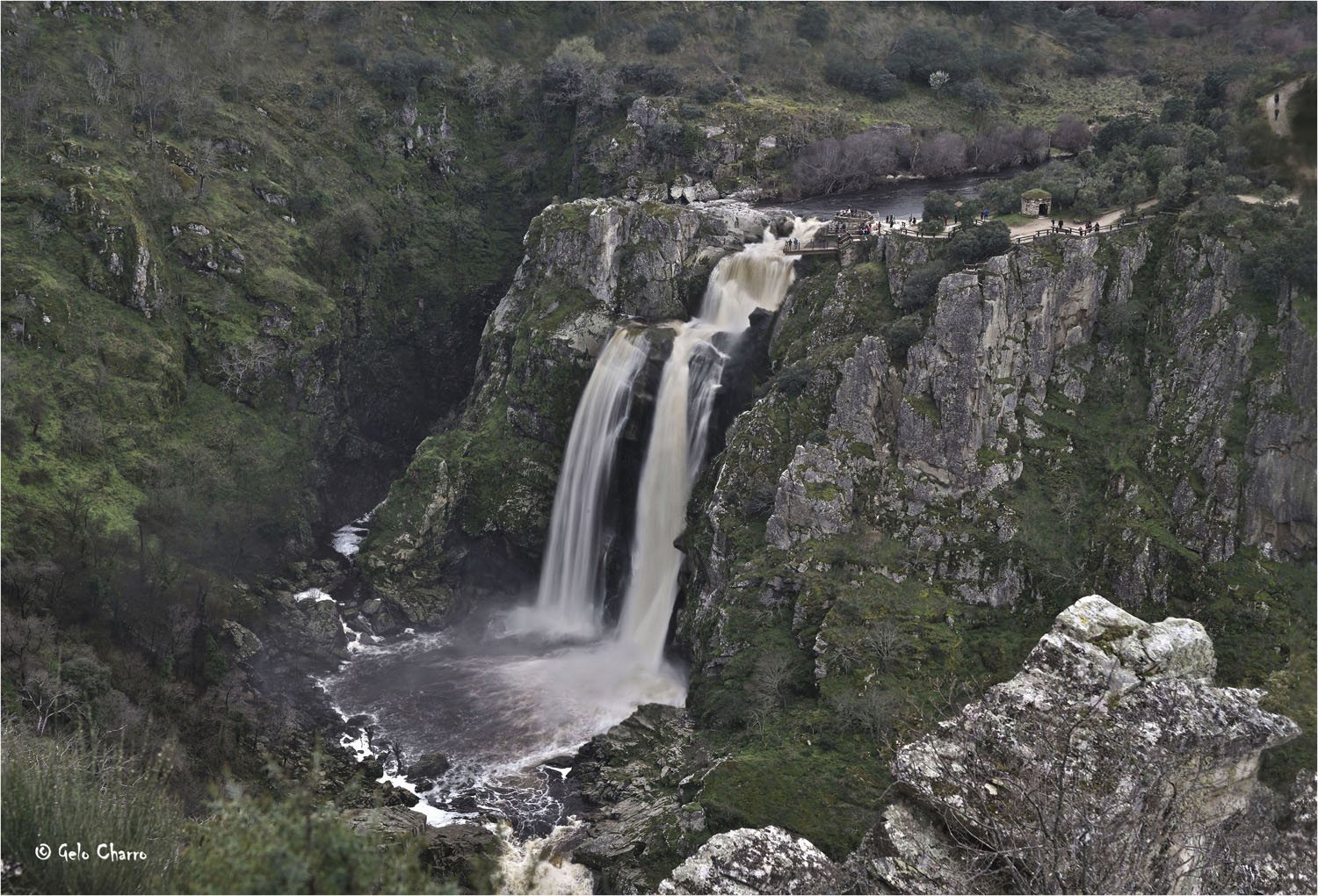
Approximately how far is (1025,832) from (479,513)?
46026mm

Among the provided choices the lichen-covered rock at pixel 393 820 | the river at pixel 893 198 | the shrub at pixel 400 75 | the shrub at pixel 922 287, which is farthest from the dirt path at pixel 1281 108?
the shrub at pixel 400 75

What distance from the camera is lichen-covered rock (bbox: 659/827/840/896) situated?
85.5ft

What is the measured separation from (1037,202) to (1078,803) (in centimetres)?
4502

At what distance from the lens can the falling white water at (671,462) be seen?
54906 millimetres

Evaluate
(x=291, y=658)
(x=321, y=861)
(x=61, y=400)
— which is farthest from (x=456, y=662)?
(x=321, y=861)

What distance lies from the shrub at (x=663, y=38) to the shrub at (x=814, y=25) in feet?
41.7

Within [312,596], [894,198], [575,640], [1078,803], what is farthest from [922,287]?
[312,596]

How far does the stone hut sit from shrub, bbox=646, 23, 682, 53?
1867 inches

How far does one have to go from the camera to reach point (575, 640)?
185 feet

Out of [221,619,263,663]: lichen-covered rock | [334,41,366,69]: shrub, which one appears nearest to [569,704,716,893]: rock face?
[221,619,263,663]: lichen-covered rock

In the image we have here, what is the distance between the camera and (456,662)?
55406mm

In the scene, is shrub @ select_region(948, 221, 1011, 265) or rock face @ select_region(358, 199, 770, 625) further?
rock face @ select_region(358, 199, 770, 625)
